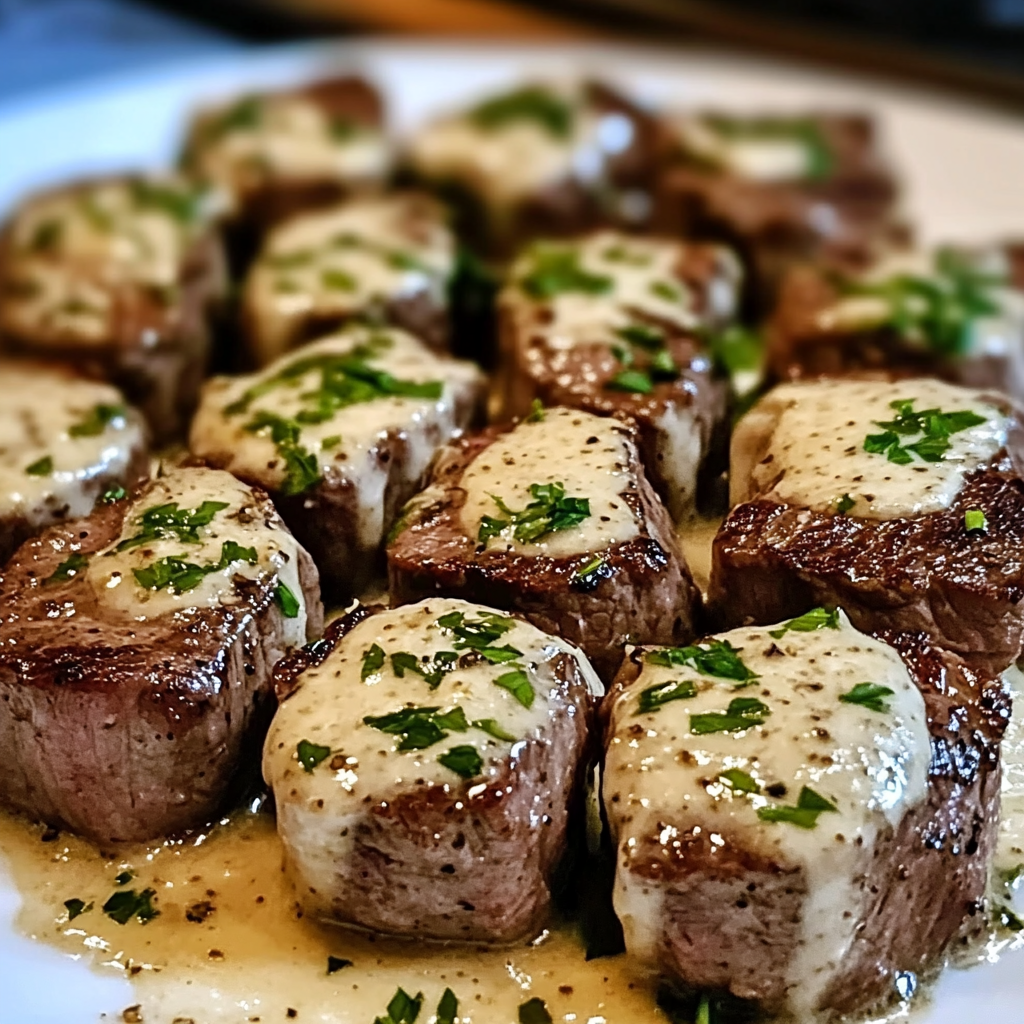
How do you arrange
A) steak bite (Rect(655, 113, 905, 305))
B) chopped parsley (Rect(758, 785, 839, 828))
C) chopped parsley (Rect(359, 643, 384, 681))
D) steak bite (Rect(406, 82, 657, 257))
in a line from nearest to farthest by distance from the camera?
chopped parsley (Rect(758, 785, 839, 828)), chopped parsley (Rect(359, 643, 384, 681)), steak bite (Rect(655, 113, 905, 305)), steak bite (Rect(406, 82, 657, 257))

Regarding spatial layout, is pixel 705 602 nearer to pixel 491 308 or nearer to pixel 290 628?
pixel 290 628

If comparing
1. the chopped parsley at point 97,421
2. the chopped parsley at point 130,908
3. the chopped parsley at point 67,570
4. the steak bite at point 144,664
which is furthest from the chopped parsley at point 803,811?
the chopped parsley at point 97,421

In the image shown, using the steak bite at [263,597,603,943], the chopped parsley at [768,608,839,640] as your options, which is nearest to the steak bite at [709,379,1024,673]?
the chopped parsley at [768,608,839,640]

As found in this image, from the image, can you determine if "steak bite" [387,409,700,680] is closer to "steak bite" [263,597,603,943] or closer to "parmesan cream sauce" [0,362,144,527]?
"steak bite" [263,597,603,943]

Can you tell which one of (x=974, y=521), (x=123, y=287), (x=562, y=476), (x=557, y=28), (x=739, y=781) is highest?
(x=557, y=28)

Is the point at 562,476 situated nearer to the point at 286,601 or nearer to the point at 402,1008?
the point at 286,601

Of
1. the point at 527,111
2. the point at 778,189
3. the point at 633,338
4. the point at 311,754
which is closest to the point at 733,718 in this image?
the point at 311,754

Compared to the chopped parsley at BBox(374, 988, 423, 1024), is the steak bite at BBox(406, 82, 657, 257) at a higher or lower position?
higher
